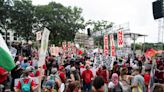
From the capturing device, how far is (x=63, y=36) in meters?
71.1

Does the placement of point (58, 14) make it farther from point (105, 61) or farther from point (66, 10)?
point (105, 61)

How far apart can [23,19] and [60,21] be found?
32.5ft

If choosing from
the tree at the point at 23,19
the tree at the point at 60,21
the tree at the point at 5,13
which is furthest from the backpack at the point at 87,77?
the tree at the point at 60,21

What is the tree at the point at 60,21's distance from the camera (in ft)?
230

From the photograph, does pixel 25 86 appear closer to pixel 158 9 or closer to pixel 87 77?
pixel 87 77

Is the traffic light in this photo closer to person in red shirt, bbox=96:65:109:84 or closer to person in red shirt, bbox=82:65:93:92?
person in red shirt, bbox=96:65:109:84

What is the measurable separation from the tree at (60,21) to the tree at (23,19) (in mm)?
4416

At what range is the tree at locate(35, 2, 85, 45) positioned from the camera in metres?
70.2

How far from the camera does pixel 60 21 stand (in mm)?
71312

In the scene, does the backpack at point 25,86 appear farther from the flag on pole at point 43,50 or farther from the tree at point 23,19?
the tree at point 23,19

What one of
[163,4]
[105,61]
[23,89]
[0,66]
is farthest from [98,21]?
[0,66]

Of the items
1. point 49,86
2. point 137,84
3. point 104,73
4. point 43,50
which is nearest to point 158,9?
point 104,73

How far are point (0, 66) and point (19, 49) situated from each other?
87.1ft

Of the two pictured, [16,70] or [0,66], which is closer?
[0,66]
